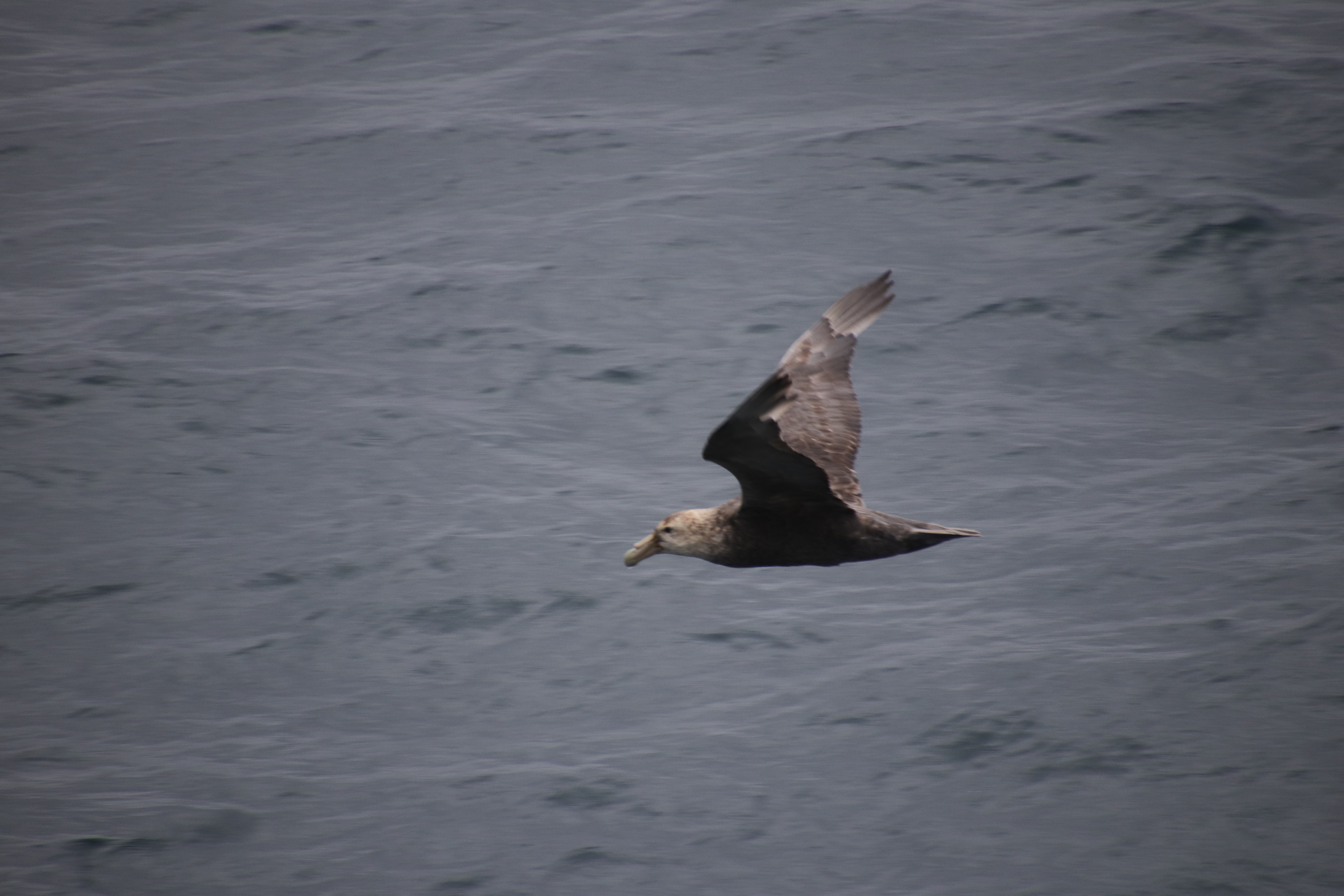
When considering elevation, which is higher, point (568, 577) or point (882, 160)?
point (882, 160)

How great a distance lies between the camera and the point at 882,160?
23797mm

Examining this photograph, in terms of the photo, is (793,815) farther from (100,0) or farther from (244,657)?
(100,0)

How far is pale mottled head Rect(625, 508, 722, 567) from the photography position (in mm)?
9523

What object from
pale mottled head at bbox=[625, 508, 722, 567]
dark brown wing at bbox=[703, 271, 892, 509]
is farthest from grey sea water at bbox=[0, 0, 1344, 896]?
dark brown wing at bbox=[703, 271, 892, 509]

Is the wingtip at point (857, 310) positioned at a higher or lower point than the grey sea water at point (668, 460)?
higher

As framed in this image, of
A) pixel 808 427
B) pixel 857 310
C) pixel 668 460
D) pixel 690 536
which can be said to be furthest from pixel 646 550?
pixel 668 460

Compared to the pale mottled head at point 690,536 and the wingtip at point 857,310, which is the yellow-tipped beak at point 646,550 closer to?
the pale mottled head at point 690,536

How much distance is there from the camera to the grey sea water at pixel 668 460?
13.6 metres

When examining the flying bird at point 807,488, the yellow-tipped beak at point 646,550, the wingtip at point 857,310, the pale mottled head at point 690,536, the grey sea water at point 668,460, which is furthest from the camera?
the grey sea water at point 668,460

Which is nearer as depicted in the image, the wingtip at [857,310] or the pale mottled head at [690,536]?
the pale mottled head at [690,536]

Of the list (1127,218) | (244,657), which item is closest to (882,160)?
(1127,218)

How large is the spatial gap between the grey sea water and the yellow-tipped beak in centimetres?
399

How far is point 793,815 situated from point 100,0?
2434 centimetres

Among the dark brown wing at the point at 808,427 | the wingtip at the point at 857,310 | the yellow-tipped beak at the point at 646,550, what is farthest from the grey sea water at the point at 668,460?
the wingtip at the point at 857,310
